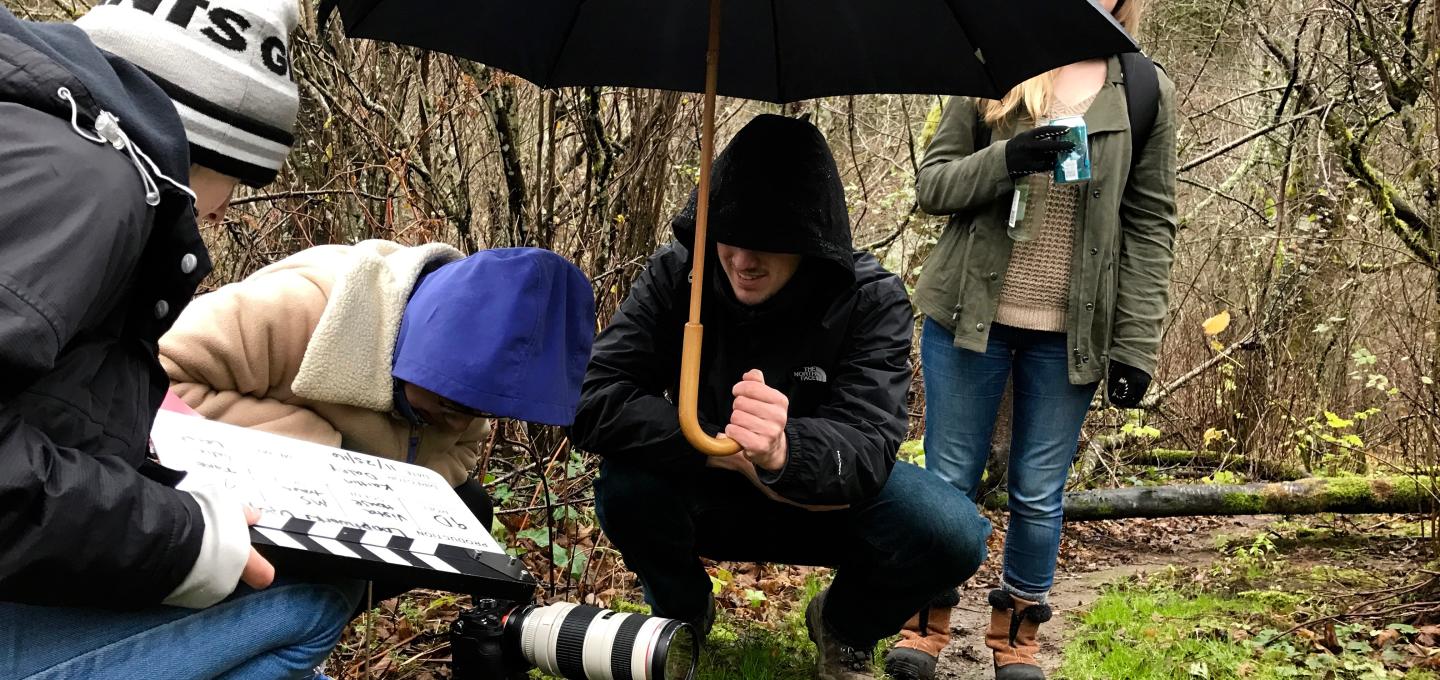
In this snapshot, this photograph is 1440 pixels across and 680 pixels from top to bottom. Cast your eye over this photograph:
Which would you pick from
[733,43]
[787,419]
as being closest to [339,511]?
[787,419]

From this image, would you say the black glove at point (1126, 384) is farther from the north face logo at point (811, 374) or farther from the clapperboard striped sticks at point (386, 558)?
the clapperboard striped sticks at point (386, 558)

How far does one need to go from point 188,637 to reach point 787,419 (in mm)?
1409

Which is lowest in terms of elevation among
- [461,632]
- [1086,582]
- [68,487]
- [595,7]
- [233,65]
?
[1086,582]

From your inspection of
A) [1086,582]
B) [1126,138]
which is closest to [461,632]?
[1126,138]

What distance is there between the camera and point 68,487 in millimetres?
1468

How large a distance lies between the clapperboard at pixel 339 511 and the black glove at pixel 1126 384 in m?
1.96

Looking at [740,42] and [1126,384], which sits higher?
[740,42]

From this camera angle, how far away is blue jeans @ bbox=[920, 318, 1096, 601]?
3.32 metres

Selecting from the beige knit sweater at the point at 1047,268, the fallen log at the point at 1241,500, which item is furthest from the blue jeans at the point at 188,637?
the fallen log at the point at 1241,500

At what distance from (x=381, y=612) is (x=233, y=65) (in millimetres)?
1934

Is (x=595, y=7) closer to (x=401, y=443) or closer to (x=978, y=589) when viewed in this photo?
(x=401, y=443)

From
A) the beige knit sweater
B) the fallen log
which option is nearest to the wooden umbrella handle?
the beige knit sweater

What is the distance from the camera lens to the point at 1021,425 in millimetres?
3402

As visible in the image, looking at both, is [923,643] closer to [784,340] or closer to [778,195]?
[784,340]
